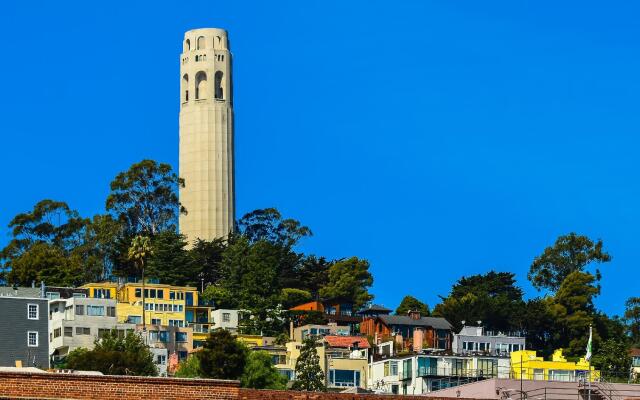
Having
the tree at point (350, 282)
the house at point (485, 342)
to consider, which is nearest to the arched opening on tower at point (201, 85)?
the tree at point (350, 282)

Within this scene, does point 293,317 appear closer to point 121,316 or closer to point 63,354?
point 121,316

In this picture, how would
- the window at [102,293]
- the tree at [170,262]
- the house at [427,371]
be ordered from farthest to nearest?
the tree at [170,262], the window at [102,293], the house at [427,371]

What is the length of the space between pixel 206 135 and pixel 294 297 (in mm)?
28236

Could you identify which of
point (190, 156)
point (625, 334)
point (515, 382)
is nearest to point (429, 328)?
point (625, 334)

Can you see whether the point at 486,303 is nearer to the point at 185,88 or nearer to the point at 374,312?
the point at 374,312

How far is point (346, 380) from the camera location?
12794 cm

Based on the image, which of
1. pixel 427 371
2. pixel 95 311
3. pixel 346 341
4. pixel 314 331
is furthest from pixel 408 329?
pixel 427 371

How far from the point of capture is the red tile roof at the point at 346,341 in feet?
444

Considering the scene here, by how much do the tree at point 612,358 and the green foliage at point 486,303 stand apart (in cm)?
1650

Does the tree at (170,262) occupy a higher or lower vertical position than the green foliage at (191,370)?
higher

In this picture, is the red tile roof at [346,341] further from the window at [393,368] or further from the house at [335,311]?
the house at [335,311]

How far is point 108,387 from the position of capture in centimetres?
3609

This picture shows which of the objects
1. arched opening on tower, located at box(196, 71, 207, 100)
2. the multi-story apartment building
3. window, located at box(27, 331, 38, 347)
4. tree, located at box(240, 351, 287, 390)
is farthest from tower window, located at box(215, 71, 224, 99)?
tree, located at box(240, 351, 287, 390)

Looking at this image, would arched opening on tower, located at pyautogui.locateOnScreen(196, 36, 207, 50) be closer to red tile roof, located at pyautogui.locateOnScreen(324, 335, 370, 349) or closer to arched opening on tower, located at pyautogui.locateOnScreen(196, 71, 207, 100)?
arched opening on tower, located at pyautogui.locateOnScreen(196, 71, 207, 100)
